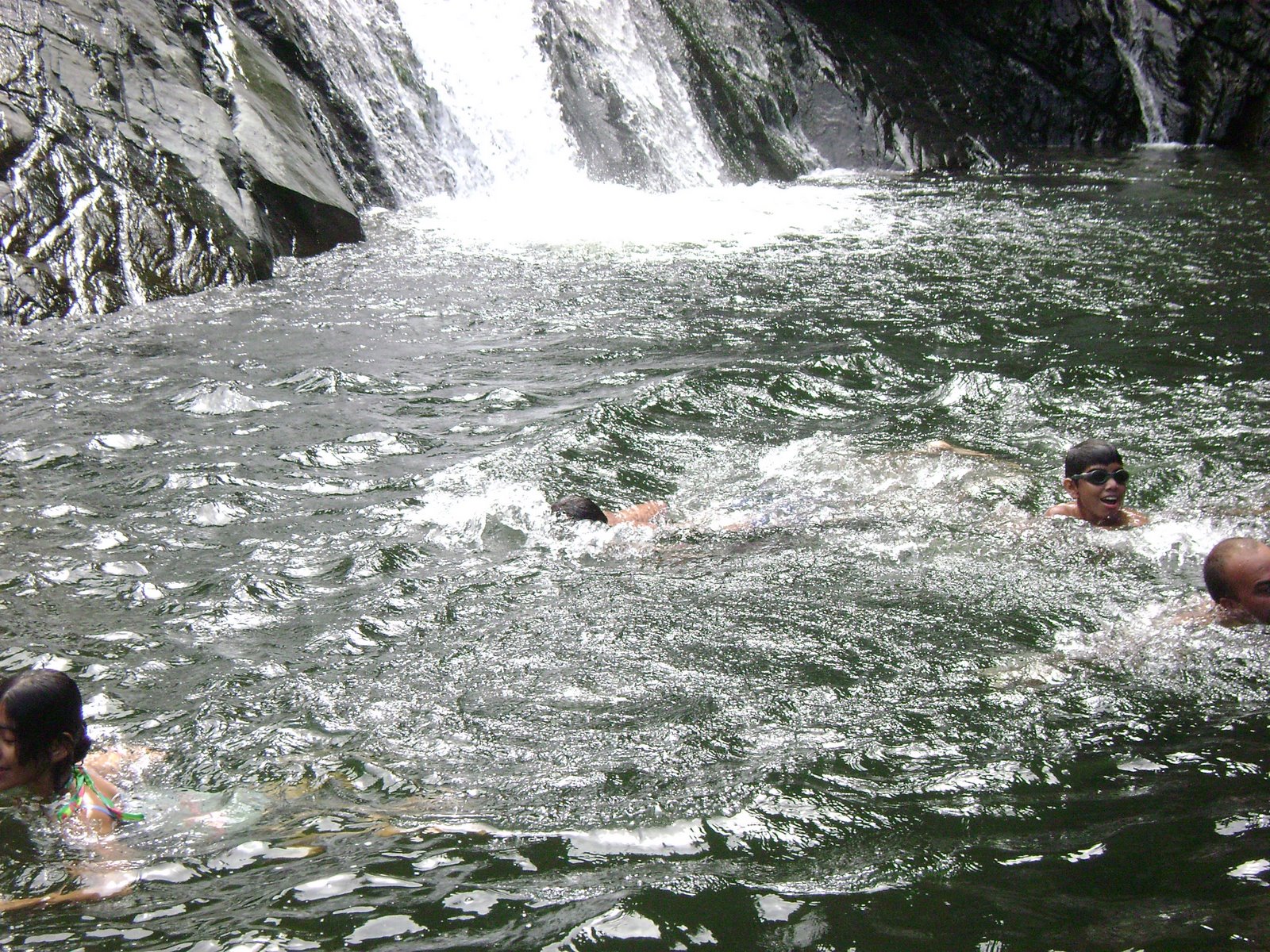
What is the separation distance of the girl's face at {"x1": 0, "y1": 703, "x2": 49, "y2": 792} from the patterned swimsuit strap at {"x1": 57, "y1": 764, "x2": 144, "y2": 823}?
11 centimetres

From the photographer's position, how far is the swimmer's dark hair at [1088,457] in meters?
5.45

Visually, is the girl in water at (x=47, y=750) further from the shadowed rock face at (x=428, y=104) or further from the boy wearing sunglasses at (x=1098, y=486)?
the shadowed rock face at (x=428, y=104)

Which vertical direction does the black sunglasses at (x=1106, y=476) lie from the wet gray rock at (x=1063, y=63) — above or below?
below

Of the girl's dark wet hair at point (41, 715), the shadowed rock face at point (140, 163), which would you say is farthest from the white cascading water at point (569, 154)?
the girl's dark wet hair at point (41, 715)

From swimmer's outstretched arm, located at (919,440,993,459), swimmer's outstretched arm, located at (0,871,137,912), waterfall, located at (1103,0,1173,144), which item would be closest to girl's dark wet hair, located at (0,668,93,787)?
swimmer's outstretched arm, located at (0,871,137,912)

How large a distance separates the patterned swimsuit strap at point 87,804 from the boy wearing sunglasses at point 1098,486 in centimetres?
442

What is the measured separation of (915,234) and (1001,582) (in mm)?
7850

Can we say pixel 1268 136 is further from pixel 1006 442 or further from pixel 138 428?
pixel 138 428

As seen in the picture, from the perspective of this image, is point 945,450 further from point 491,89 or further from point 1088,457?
point 491,89

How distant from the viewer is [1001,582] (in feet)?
15.8

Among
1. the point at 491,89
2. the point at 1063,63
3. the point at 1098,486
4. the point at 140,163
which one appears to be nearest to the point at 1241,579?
the point at 1098,486

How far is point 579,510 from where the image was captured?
545cm

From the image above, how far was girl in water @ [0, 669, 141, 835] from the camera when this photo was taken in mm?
3398

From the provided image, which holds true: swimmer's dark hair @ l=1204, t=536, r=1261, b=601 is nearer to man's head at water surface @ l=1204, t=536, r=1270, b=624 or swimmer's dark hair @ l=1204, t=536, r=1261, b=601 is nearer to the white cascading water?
man's head at water surface @ l=1204, t=536, r=1270, b=624
